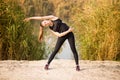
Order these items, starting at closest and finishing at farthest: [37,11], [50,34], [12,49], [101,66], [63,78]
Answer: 1. [63,78]
2. [101,66]
3. [12,49]
4. [50,34]
5. [37,11]

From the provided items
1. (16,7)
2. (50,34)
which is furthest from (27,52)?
(50,34)

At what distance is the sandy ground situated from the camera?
716 cm

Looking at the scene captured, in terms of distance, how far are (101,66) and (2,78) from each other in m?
2.40

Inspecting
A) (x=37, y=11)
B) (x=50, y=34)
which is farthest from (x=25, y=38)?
(x=37, y=11)

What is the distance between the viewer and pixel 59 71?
7.59 m

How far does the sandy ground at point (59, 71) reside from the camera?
23.5ft

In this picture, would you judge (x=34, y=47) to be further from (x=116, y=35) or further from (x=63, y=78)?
(x=63, y=78)

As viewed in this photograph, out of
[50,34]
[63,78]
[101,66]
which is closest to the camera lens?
[63,78]

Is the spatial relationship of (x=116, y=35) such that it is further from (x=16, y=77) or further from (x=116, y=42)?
(x=16, y=77)

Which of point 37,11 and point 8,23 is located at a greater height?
point 8,23

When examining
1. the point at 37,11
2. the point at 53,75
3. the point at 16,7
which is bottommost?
the point at 37,11

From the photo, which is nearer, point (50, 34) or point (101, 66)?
point (101, 66)

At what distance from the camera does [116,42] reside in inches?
385

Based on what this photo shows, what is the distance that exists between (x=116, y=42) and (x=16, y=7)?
292 cm
